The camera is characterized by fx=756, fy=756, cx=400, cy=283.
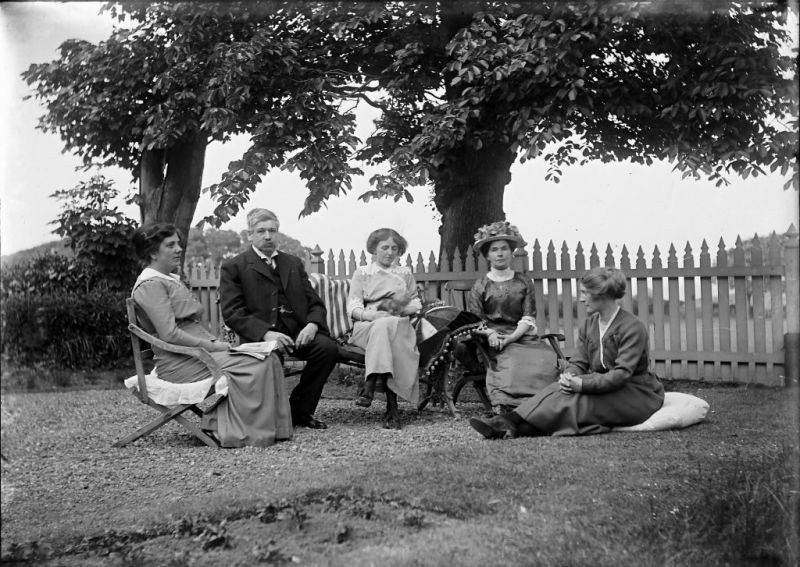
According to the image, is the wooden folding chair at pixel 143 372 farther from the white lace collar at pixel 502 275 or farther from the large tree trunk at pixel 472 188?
the large tree trunk at pixel 472 188

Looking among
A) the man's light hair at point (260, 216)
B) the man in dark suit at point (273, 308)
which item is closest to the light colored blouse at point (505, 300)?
the man in dark suit at point (273, 308)

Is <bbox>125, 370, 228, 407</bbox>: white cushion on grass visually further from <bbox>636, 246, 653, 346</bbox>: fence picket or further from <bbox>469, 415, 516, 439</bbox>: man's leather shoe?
<bbox>636, 246, 653, 346</bbox>: fence picket

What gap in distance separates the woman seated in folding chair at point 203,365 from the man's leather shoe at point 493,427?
1.30 meters

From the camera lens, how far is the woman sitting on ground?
190 inches

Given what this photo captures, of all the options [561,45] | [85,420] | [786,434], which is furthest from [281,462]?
[561,45]

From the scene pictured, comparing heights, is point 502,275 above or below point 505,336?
above

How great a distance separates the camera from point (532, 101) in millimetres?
8008

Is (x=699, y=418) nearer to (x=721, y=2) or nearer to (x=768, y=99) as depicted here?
(x=768, y=99)

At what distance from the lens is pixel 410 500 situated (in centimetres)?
333

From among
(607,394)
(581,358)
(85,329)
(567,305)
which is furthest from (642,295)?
(85,329)

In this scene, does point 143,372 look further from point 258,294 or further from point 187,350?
point 258,294

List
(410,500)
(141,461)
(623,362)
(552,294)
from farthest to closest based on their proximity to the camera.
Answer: (552,294) → (623,362) → (141,461) → (410,500)

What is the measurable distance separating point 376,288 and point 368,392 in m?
1.01

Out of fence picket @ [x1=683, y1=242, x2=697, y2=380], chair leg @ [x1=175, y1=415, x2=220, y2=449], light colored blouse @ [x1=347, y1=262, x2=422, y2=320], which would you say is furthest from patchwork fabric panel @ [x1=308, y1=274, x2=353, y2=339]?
fence picket @ [x1=683, y1=242, x2=697, y2=380]
